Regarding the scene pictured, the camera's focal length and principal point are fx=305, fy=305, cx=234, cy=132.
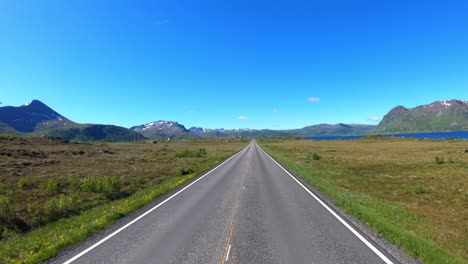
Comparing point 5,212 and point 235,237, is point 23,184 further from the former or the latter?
point 235,237

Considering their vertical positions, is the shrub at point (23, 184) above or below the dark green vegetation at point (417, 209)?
above

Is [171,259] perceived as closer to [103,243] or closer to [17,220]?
[103,243]

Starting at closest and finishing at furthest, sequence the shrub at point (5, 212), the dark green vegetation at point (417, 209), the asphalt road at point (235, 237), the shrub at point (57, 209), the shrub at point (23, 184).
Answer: the asphalt road at point (235, 237), the dark green vegetation at point (417, 209), the shrub at point (5, 212), the shrub at point (57, 209), the shrub at point (23, 184)

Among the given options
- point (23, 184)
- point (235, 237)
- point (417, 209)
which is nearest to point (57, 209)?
point (23, 184)

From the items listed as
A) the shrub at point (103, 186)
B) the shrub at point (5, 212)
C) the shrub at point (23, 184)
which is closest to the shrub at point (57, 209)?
the shrub at point (5, 212)

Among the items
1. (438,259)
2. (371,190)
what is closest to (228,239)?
(438,259)

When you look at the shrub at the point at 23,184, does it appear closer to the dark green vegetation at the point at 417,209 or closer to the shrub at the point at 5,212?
the shrub at the point at 5,212

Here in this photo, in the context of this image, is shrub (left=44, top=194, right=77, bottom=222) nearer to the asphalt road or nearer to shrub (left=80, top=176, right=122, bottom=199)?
shrub (left=80, top=176, right=122, bottom=199)

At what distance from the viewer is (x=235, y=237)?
9.77 meters

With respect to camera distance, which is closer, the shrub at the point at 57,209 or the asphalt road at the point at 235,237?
the asphalt road at the point at 235,237

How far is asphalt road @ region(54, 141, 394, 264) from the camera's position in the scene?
807cm

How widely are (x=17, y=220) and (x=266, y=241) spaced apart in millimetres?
12433

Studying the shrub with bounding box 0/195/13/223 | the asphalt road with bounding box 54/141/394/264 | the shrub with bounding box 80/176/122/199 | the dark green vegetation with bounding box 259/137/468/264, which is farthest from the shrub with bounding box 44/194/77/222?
the dark green vegetation with bounding box 259/137/468/264

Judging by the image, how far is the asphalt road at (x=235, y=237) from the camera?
807 cm
